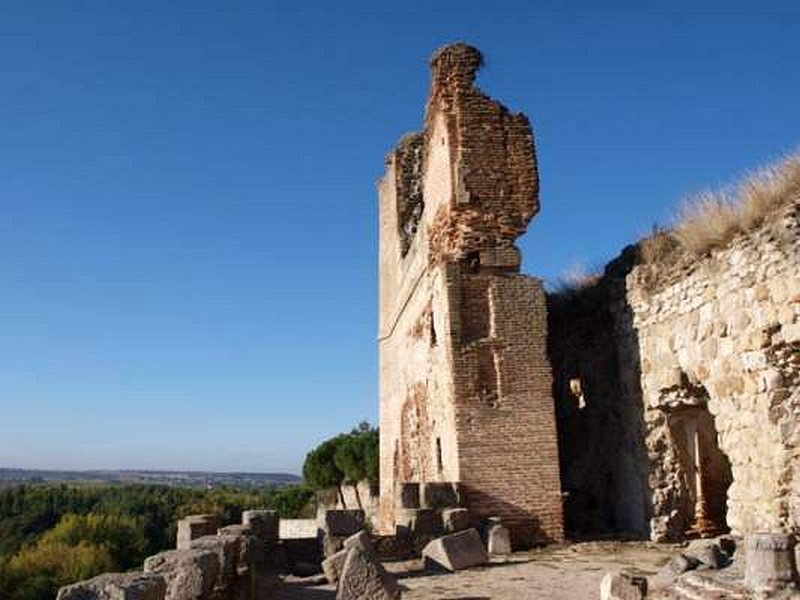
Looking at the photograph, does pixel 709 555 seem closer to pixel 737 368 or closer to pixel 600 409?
pixel 737 368

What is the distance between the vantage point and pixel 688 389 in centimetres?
1062

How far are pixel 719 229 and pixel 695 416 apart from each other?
338 centimetres

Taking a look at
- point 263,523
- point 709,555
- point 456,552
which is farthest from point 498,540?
point 709,555

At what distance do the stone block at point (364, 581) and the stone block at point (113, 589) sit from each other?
5.91 ft

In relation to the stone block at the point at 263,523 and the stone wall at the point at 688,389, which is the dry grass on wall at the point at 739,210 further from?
the stone block at the point at 263,523

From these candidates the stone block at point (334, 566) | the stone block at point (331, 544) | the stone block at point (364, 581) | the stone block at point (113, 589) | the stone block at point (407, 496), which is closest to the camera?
the stone block at point (113, 589)

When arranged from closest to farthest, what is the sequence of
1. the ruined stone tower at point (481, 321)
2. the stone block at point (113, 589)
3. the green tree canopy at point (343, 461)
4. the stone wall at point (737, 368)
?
1. the stone block at point (113, 589)
2. the stone wall at point (737, 368)
3. the ruined stone tower at point (481, 321)
4. the green tree canopy at point (343, 461)

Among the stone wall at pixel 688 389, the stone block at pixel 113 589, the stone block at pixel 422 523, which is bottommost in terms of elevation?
the stone block at pixel 422 523

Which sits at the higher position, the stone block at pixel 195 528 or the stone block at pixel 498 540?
the stone block at pixel 195 528

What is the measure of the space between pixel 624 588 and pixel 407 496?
494 cm

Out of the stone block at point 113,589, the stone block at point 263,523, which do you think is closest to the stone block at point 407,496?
the stone block at point 263,523

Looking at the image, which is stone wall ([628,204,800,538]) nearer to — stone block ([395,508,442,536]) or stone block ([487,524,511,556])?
stone block ([487,524,511,556])

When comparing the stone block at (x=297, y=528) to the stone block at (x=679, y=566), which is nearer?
the stone block at (x=679, y=566)

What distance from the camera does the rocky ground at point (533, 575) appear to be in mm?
7375
